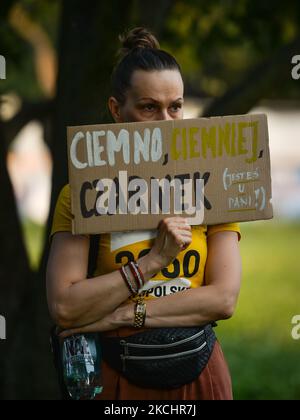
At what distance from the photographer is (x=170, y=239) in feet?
8.75

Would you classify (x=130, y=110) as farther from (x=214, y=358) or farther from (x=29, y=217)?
(x=29, y=217)

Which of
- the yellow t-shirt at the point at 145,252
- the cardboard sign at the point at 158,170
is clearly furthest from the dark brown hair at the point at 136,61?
the yellow t-shirt at the point at 145,252

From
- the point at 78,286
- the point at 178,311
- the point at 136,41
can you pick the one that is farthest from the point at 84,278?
the point at 136,41

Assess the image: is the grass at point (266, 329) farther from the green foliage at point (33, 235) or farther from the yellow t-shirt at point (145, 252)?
the green foliage at point (33, 235)

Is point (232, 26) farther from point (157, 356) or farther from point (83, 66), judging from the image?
point (157, 356)

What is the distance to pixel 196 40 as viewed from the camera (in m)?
7.72

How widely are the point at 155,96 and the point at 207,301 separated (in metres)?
0.68

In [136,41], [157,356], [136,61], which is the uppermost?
[136,41]

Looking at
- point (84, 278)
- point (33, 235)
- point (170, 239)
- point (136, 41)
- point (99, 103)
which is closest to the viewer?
point (170, 239)

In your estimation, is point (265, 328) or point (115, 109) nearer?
point (115, 109)

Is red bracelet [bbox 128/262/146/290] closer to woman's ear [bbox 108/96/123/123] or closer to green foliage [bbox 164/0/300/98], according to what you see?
woman's ear [bbox 108/96/123/123]

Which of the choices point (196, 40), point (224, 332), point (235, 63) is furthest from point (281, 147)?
point (196, 40)

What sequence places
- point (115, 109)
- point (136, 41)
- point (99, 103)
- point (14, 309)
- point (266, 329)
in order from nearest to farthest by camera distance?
point (115, 109) → point (136, 41) → point (99, 103) → point (14, 309) → point (266, 329)

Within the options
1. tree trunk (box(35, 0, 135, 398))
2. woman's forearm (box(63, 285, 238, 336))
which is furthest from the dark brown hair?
tree trunk (box(35, 0, 135, 398))
